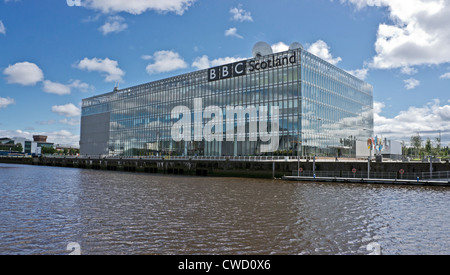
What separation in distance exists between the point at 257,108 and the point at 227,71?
14661mm

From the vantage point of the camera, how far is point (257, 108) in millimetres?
80938

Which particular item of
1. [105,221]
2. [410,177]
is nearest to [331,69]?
[410,177]

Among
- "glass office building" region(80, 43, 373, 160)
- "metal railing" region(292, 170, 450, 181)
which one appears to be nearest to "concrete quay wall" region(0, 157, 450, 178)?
"metal railing" region(292, 170, 450, 181)

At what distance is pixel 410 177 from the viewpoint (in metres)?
45.2

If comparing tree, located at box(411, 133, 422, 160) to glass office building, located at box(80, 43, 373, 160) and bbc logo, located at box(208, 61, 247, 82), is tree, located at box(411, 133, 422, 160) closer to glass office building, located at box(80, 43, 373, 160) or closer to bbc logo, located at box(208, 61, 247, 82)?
glass office building, located at box(80, 43, 373, 160)

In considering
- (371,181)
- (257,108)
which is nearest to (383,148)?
(257,108)

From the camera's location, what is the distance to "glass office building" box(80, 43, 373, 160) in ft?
247

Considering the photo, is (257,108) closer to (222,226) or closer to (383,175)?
(383,175)

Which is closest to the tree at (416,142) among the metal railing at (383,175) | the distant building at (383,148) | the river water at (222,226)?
the distant building at (383,148)

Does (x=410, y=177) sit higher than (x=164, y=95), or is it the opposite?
(x=164, y=95)

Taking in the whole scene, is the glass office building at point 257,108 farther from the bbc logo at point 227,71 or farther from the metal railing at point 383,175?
the metal railing at point 383,175

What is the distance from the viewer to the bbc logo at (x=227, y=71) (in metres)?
84.6

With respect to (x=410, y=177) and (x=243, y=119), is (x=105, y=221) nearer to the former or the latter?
(x=410, y=177)
